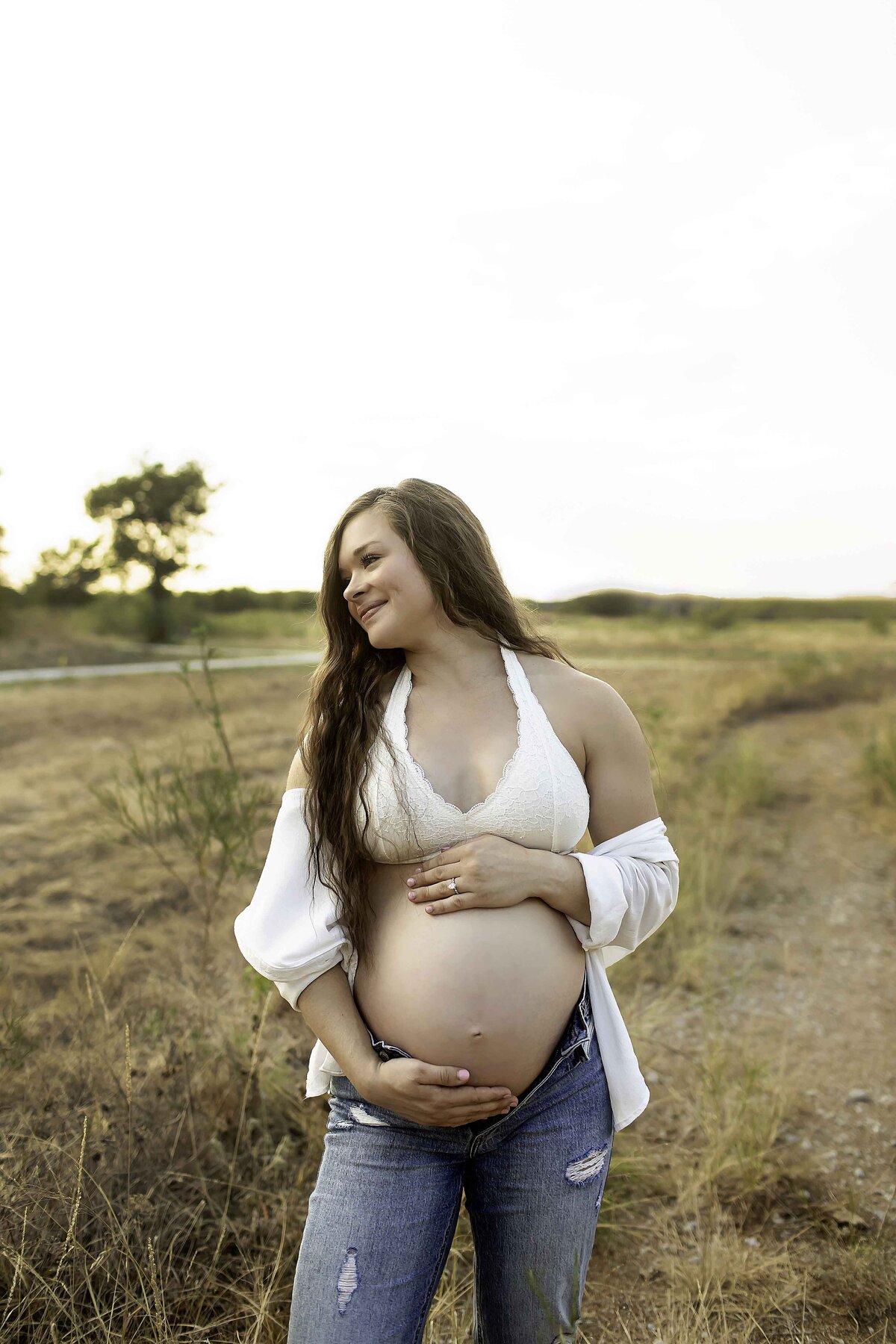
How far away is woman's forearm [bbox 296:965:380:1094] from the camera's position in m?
1.71

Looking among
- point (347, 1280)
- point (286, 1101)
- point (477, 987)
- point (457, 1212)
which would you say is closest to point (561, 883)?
point (477, 987)

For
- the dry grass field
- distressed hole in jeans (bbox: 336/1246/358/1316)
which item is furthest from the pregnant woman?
the dry grass field

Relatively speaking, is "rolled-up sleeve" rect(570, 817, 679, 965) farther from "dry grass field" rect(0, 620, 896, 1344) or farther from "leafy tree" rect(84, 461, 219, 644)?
"leafy tree" rect(84, 461, 219, 644)

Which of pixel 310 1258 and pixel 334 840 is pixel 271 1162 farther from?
pixel 334 840

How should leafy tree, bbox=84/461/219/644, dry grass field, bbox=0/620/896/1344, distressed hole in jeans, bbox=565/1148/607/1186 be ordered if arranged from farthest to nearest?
leafy tree, bbox=84/461/219/644
dry grass field, bbox=0/620/896/1344
distressed hole in jeans, bbox=565/1148/607/1186

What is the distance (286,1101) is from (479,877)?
5.72ft

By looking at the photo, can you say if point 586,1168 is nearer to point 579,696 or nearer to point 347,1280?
point 347,1280

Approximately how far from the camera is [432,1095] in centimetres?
162

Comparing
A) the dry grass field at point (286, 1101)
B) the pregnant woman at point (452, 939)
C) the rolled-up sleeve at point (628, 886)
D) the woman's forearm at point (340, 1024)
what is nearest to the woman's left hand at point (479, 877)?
the pregnant woman at point (452, 939)

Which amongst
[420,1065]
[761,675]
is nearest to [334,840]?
[420,1065]

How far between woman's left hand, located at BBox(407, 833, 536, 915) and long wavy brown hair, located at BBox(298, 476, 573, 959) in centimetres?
17

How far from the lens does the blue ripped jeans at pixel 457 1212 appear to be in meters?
1.60

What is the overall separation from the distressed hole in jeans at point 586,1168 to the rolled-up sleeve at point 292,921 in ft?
1.92

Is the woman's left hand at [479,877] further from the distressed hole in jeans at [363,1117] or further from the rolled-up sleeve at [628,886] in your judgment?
the distressed hole in jeans at [363,1117]
